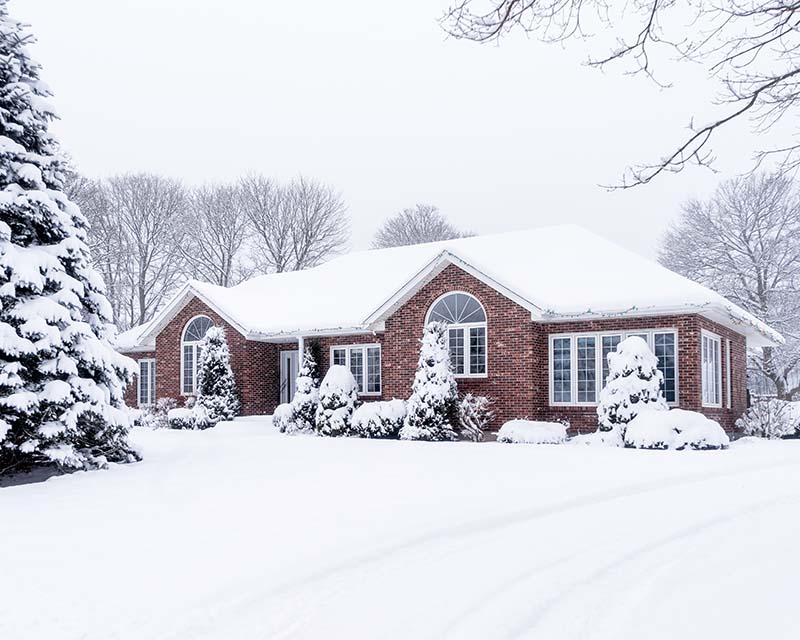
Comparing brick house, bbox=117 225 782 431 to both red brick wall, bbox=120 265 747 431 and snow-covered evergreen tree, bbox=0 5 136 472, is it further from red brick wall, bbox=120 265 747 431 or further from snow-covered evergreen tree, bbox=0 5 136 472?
snow-covered evergreen tree, bbox=0 5 136 472

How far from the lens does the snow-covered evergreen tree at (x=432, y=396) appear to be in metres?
19.4

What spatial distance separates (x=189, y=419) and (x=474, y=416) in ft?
28.9

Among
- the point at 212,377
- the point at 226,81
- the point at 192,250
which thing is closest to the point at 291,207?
the point at 192,250

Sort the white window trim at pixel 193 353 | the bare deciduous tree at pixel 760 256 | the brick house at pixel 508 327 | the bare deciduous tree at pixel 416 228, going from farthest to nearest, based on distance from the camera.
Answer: the bare deciduous tree at pixel 416 228, the bare deciduous tree at pixel 760 256, the white window trim at pixel 193 353, the brick house at pixel 508 327

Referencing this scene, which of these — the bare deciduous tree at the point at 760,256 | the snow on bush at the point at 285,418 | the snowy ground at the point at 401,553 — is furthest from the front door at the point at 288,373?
the bare deciduous tree at the point at 760,256

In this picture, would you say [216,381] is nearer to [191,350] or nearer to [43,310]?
[191,350]

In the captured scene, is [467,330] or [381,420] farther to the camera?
[467,330]

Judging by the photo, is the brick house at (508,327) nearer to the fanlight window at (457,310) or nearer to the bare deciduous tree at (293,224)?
the fanlight window at (457,310)

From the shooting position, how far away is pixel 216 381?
24.9 m

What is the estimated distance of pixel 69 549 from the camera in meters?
7.25

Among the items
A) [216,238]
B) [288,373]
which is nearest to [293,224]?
[216,238]

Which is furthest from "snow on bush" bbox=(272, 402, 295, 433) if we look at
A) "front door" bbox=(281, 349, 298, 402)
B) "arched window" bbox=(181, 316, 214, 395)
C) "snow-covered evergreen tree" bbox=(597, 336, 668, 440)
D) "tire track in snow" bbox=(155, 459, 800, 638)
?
"tire track in snow" bbox=(155, 459, 800, 638)

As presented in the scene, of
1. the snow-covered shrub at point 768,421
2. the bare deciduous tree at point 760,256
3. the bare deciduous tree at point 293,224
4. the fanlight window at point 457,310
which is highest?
the bare deciduous tree at point 293,224

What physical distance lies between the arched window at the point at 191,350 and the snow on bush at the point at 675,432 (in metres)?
15.0
